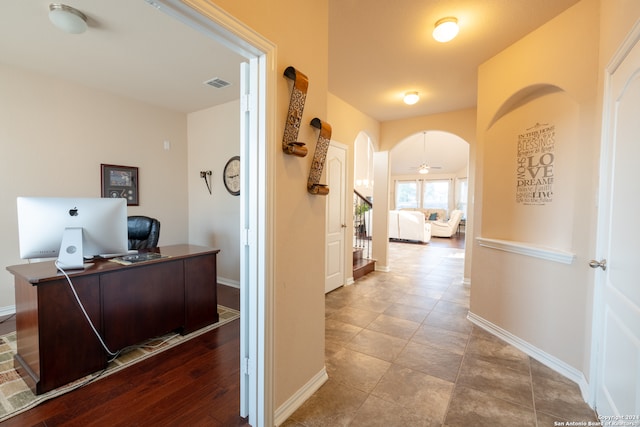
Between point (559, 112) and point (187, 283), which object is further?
point (187, 283)

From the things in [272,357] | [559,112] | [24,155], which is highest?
[559,112]

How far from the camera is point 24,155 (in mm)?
3072

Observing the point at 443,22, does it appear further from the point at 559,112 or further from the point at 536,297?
the point at 536,297

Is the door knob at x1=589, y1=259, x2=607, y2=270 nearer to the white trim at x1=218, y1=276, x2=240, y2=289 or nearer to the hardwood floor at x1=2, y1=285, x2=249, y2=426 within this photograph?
the hardwood floor at x1=2, y1=285, x2=249, y2=426

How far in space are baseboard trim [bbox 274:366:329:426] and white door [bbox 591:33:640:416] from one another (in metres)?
1.62

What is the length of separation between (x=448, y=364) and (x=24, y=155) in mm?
4914

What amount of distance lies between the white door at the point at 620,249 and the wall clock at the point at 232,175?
3.82m

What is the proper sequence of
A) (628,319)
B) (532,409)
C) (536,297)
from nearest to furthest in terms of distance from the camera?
(628,319)
(532,409)
(536,297)

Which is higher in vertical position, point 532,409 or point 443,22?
point 443,22

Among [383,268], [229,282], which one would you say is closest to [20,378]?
[229,282]

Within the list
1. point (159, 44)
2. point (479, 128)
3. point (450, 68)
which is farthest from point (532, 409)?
point (159, 44)

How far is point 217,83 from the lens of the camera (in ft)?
11.1

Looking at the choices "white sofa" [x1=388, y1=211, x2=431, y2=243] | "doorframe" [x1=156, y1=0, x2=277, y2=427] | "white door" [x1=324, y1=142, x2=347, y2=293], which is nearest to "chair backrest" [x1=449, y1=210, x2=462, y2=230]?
"white sofa" [x1=388, y1=211, x2=431, y2=243]

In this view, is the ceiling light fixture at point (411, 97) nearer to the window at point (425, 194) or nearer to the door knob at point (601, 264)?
the door knob at point (601, 264)
